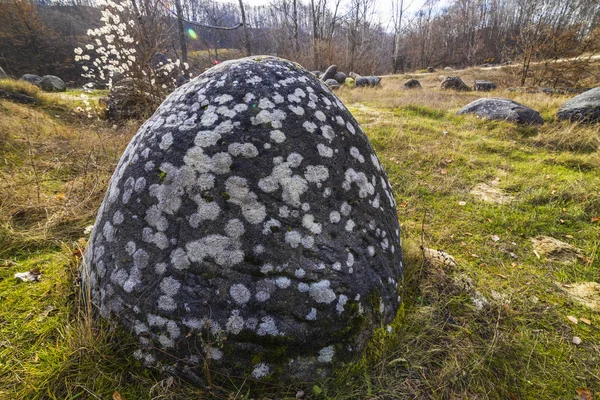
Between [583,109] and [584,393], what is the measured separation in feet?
28.0

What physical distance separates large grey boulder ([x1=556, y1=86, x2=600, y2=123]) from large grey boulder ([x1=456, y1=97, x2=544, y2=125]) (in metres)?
0.56

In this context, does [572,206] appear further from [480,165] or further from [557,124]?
[557,124]

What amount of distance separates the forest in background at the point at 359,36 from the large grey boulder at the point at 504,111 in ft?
26.8

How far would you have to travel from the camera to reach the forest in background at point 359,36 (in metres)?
13.7

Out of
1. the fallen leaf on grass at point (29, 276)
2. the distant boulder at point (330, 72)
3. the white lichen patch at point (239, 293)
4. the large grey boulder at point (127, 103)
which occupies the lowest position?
the fallen leaf on grass at point (29, 276)

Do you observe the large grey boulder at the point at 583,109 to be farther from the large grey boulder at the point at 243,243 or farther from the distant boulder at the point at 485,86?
the large grey boulder at the point at 243,243

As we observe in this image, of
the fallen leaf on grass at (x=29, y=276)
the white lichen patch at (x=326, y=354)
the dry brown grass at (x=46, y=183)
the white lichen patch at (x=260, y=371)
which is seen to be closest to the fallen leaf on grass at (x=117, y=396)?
the white lichen patch at (x=260, y=371)

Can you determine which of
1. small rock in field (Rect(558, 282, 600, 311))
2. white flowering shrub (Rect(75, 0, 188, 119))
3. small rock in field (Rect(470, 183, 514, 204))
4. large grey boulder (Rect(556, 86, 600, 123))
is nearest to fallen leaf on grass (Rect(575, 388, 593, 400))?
small rock in field (Rect(558, 282, 600, 311))

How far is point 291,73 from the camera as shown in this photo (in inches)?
70.1

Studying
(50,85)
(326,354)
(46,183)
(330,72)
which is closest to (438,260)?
(326,354)

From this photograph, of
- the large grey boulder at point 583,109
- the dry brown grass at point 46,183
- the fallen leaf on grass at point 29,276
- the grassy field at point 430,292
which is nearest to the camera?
the grassy field at point 430,292

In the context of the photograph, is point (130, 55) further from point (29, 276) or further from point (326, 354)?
point (326, 354)

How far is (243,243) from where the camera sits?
4.41 ft

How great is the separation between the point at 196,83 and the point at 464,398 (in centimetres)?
239
